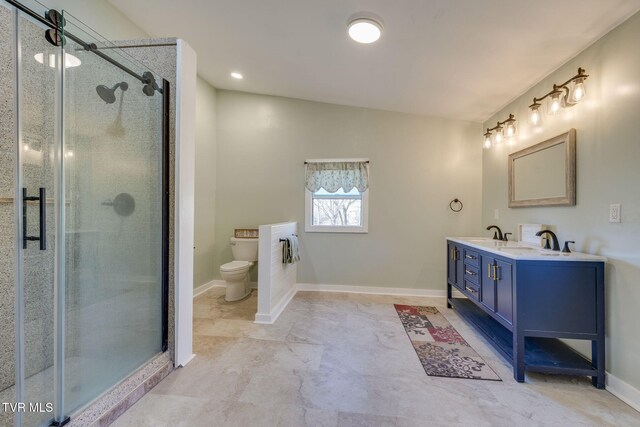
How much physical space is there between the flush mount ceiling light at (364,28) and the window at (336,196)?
1764 millimetres

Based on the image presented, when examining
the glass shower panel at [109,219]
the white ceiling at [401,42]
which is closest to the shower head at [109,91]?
the glass shower panel at [109,219]

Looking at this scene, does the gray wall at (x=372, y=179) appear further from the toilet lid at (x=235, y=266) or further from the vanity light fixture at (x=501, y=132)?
the toilet lid at (x=235, y=266)

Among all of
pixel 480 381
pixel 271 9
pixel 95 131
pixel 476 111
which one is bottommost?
pixel 480 381

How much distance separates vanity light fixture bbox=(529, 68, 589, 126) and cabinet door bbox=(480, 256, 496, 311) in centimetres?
130

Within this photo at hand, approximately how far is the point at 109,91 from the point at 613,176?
3360 mm

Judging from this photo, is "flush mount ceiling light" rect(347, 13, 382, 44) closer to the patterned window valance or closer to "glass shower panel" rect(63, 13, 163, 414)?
"glass shower panel" rect(63, 13, 163, 414)

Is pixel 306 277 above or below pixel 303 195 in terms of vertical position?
below

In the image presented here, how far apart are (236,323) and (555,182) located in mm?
3144

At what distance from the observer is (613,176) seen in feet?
5.65

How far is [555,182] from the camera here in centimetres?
222

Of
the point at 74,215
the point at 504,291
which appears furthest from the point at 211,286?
the point at 504,291

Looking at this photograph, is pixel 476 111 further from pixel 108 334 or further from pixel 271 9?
pixel 108 334

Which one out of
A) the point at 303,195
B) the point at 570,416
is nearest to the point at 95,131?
the point at 303,195

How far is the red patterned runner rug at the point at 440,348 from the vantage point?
6.27 ft
